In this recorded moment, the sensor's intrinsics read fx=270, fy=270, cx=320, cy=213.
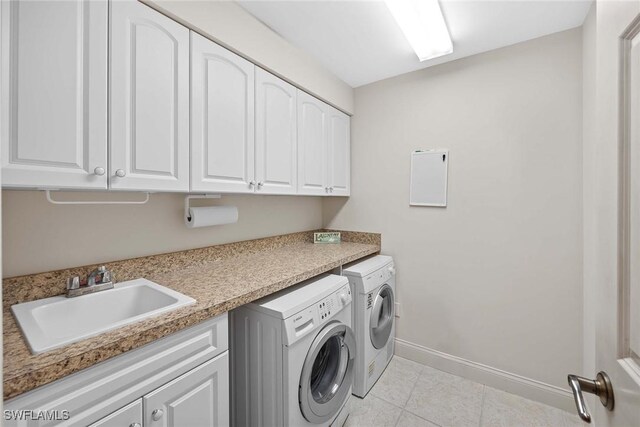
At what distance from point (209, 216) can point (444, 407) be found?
1.96 m

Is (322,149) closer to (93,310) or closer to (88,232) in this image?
(88,232)

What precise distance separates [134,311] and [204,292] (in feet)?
1.21

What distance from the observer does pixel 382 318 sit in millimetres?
2137

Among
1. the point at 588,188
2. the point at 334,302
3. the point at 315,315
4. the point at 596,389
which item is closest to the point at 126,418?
the point at 315,315

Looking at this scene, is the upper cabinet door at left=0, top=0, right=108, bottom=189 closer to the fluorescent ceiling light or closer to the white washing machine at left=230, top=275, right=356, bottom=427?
the white washing machine at left=230, top=275, right=356, bottom=427

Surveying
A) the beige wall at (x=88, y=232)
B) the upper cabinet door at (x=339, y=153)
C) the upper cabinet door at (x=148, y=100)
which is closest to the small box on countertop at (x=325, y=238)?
the upper cabinet door at (x=339, y=153)

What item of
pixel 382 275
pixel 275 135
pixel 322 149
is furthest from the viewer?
pixel 322 149

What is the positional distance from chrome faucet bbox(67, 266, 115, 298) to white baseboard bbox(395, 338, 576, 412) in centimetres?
217

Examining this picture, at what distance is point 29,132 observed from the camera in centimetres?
90

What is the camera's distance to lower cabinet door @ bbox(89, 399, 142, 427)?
794mm

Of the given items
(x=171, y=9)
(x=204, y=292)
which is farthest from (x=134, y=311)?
(x=171, y=9)

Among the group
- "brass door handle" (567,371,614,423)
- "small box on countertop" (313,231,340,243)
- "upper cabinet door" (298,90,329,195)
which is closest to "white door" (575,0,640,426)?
"brass door handle" (567,371,614,423)

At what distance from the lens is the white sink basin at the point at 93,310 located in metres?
0.90

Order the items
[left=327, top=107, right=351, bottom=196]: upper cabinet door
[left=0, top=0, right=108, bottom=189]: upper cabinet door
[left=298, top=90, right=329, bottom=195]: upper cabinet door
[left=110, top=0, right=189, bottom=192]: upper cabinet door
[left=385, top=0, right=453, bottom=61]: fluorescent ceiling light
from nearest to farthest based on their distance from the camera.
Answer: [left=0, top=0, right=108, bottom=189]: upper cabinet door < [left=110, top=0, right=189, bottom=192]: upper cabinet door < [left=385, top=0, right=453, bottom=61]: fluorescent ceiling light < [left=298, top=90, right=329, bottom=195]: upper cabinet door < [left=327, top=107, right=351, bottom=196]: upper cabinet door
